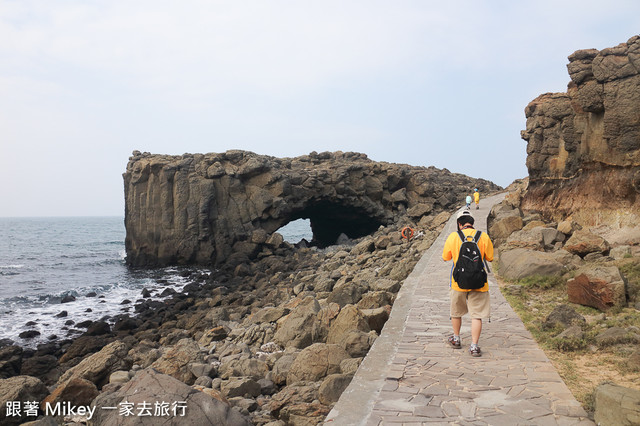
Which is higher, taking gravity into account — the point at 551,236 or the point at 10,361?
the point at 551,236

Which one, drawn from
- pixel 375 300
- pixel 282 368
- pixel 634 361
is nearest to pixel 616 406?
pixel 634 361

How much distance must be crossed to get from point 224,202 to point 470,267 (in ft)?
90.3

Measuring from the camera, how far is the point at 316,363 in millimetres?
7227

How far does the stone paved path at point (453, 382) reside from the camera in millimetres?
4516

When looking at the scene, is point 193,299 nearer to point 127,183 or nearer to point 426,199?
point 127,183

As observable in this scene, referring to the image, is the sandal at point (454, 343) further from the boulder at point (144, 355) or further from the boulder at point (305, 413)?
the boulder at point (144, 355)

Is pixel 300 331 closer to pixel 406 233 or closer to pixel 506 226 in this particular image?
pixel 506 226

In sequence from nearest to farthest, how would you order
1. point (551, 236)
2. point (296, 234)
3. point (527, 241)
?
point (527, 241), point (551, 236), point (296, 234)

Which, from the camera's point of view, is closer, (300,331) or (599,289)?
(599,289)

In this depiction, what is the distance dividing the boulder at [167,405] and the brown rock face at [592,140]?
12337 millimetres

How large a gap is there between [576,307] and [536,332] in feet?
5.59

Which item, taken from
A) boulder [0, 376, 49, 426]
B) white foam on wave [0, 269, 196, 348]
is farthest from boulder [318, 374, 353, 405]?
white foam on wave [0, 269, 196, 348]

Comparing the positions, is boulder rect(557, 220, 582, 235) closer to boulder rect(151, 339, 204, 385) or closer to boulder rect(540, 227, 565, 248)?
boulder rect(540, 227, 565, 248)

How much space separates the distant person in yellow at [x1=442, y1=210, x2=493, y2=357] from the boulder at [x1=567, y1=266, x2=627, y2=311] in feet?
10.3
